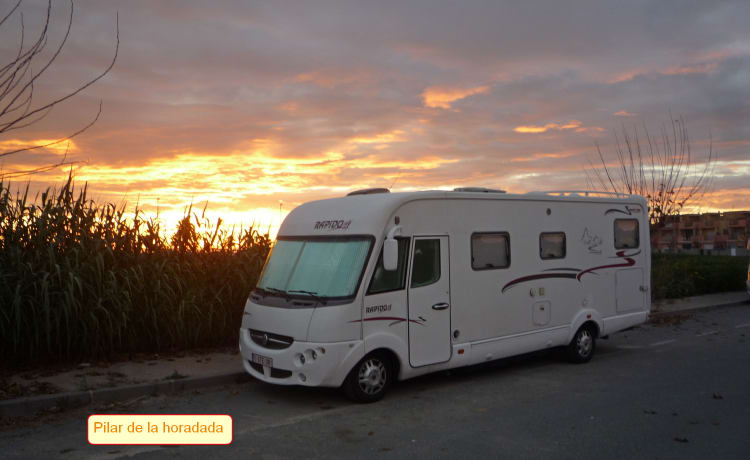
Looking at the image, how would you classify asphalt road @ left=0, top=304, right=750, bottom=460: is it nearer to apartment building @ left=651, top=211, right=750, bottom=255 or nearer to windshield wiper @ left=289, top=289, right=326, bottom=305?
windshield wiper @ left=289, top=289, right=326, bottom=305

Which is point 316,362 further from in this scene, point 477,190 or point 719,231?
point 719,231

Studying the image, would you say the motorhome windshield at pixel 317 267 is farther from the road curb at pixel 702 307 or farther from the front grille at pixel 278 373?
the road curb at pixel 702 307

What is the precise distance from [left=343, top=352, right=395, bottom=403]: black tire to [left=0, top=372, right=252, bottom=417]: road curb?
2.01 m

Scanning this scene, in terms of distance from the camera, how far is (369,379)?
7.53m

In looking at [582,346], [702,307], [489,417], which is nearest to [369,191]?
[489,417]

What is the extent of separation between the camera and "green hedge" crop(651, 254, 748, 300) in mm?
19469

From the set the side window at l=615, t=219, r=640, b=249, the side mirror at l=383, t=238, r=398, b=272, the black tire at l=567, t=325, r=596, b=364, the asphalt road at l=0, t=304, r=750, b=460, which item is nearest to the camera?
the asphalt road at l=0, t=304, r=750, b=460

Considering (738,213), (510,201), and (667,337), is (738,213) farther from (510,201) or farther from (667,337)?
(510,201)

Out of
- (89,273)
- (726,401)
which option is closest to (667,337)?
(726,401)

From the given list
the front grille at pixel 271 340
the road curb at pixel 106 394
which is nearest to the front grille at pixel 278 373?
the front grille at pixel 271 340

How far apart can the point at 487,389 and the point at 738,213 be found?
168 ft

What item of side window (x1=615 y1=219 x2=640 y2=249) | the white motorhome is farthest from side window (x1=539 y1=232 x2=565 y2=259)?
side window (x1=615 y1=219 x2=640 y2=249)

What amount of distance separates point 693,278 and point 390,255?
17.3 meters

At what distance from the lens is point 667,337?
12.7 meters
